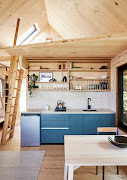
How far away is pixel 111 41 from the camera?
9.07 ft

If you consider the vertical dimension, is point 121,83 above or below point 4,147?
above

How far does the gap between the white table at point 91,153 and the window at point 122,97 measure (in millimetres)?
1779

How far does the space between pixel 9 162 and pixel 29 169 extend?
21.5 inches

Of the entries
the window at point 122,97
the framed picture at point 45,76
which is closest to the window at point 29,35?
the framed picture at point 45,76

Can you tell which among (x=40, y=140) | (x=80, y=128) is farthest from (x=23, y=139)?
(x=80, y=128)

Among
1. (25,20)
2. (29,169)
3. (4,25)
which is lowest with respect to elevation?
(29,169)

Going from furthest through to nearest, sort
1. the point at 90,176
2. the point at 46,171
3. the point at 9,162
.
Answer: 1. the point at 9,162
2. the point at 46,171
3. the point at 90,176

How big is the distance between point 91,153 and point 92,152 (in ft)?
0.10

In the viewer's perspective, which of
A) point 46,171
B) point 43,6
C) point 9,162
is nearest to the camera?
point 46,171

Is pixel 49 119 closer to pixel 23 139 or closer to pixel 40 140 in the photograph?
pixel 40 140

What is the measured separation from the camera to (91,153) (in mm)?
1622

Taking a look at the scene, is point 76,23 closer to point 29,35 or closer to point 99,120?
point 29,35

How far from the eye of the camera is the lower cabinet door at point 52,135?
3855mm

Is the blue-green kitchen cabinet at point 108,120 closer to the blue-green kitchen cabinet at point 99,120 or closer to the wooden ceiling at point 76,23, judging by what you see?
the blue-green kitchen cabinet at point 99,120
